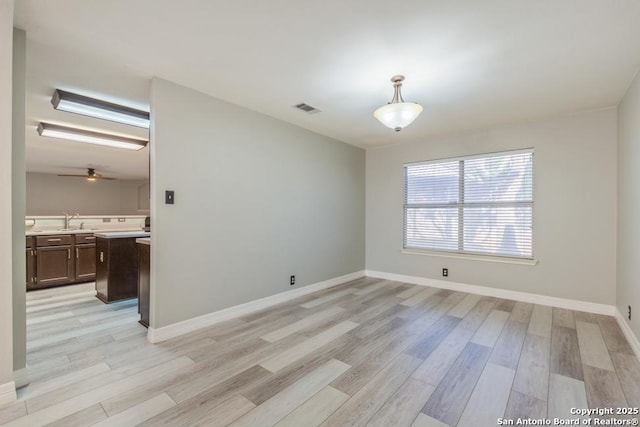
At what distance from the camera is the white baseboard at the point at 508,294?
11.4 feet

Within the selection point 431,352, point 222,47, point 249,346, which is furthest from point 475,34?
point 249,346

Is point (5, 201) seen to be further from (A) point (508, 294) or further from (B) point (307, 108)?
(A) point (508, 294)

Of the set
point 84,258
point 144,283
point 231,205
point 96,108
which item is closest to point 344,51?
point 231,205

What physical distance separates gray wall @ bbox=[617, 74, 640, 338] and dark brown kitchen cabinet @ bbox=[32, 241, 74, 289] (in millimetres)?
7227

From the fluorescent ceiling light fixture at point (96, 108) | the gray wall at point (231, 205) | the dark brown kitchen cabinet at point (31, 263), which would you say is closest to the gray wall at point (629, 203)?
the gray wall at point (231, 205)

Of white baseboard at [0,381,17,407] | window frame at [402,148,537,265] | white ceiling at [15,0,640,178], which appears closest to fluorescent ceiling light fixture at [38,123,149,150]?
white ceiling at [15,0,640,178]

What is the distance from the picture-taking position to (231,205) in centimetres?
333

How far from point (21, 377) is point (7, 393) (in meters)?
0.24

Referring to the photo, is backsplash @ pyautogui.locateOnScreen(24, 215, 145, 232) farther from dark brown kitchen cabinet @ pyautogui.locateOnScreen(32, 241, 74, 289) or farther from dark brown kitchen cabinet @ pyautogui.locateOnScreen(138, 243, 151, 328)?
dark brown kitchen cabinet @ pyautogui.locateOnScreen(138, 243, 151, 328)

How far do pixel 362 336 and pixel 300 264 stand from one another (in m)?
1.64

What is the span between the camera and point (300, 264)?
4.21 meters

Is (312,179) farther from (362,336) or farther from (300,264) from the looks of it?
(362,336)

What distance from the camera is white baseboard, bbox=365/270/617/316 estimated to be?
3463 millimetres

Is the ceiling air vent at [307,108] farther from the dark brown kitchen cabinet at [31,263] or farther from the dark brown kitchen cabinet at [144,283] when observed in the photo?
the dark brown kitchen cabinet at [31,263]
